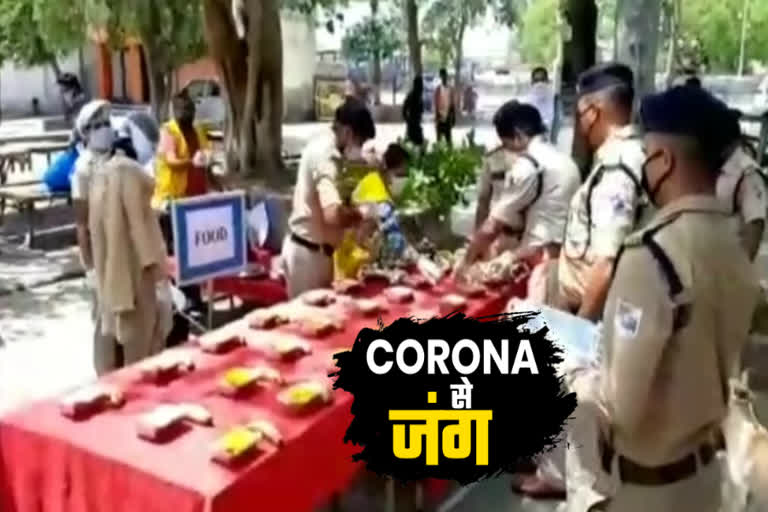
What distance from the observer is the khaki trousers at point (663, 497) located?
7.30ft

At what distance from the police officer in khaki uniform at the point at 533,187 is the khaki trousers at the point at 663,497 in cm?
191

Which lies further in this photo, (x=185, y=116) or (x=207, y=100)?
(x=207, y=100)

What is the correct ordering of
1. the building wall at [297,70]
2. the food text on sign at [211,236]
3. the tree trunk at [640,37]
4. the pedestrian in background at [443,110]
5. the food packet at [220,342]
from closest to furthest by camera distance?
the food packet at [220,342] → the food text on sign at [211,236] → the tree trunk at [640,37] → the pedestrian in background at [443,110] → the building wall at [297,70]

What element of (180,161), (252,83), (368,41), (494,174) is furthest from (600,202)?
(368,41)

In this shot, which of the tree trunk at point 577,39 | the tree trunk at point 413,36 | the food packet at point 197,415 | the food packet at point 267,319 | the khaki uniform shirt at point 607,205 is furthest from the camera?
the tree trunk at point 413,36

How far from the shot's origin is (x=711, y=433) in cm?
223

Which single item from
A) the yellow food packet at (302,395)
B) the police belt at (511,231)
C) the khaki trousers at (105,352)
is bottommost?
the khaki trousers at (105,352)

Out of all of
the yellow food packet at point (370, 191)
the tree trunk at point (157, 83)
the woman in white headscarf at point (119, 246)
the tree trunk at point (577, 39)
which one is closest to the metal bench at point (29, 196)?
the tree trunk at point (157, 83)

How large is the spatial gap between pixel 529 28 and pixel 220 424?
4834 cm

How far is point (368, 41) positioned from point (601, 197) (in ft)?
99.9

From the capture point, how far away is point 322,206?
4.55 metres

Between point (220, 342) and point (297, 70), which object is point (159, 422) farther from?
point (297, 70)

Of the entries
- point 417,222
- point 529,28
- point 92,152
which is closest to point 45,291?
point 417,222

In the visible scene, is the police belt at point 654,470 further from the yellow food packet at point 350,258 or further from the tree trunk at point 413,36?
the tree trunk at point 413,36
